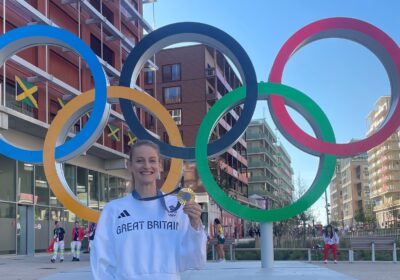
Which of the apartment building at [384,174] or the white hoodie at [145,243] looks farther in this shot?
the apartment building at [384,174]

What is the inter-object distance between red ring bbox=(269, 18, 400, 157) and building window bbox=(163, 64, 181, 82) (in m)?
41.9

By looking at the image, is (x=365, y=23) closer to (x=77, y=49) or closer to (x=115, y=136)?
(x=77, y=49)

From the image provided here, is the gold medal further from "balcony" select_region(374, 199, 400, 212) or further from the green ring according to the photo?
"balcony" select_region(374, 199, 400, 212)

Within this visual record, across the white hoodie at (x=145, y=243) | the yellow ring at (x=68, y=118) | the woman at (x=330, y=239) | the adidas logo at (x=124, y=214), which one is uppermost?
the yellow ring at (x=68, y=118)

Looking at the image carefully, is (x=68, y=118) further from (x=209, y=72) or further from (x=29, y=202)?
(x=209, y=72)

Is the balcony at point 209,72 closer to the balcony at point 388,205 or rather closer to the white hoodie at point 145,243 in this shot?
the white hoodie at point 145,243

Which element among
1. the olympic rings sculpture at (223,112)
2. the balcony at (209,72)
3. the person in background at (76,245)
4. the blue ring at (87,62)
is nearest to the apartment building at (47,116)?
the person in background at (76,245)

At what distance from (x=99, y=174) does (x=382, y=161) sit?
92.8 m

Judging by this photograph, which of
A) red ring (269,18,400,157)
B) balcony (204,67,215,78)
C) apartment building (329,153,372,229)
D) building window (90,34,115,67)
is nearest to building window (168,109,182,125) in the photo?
balcony (204,67,215,78)

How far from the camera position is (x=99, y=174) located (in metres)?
31.4

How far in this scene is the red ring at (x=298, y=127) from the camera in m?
10.5

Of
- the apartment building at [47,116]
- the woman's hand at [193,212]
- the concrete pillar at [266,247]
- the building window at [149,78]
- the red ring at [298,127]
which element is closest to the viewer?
the woman's hand at [193,212]

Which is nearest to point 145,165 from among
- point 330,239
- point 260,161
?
point 330,239

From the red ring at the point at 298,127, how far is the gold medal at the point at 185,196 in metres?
7.71
